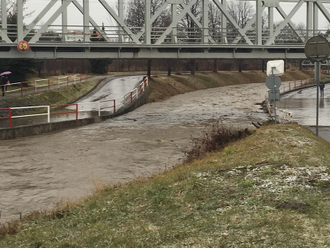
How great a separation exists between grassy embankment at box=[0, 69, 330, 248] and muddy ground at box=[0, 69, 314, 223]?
85.2 inches

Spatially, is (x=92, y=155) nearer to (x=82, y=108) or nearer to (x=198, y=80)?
(x=82, y=108)

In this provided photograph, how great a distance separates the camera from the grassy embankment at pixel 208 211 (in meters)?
6.61

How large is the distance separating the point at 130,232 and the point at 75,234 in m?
0.95

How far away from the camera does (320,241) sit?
6.08m

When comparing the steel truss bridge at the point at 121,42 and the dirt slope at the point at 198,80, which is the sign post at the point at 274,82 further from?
the dirt slope at the point at 198,80

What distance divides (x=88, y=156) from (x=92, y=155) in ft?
0.74

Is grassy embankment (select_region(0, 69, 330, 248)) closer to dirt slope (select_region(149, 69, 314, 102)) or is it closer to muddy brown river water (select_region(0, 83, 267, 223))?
muddy brown river water (select_region(0, 83, 267, 223))

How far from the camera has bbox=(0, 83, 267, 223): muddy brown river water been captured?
12352mm

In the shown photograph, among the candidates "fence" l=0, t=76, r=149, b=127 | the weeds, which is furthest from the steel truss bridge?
the weeds

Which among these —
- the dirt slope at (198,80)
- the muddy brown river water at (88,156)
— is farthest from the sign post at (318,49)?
the dirt slope at (198,80)

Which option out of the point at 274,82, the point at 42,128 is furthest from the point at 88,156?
the point at 274,82

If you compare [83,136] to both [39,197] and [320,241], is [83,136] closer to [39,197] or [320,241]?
[39,197]

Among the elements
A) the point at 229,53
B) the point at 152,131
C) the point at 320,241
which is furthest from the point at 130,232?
the point at 229,53

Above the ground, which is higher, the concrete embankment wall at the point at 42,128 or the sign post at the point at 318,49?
the sign post at the point at 318,49
